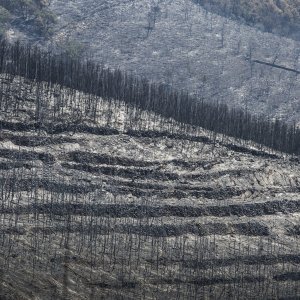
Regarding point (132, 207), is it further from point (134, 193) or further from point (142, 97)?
point (142, 97)

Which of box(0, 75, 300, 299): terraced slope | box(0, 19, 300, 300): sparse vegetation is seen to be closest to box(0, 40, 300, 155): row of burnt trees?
box(0, 19, 300, 300): sparse vegetation

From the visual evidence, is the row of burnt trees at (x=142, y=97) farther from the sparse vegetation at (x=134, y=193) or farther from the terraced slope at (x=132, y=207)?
the terraced slope at (x=132, y=207)

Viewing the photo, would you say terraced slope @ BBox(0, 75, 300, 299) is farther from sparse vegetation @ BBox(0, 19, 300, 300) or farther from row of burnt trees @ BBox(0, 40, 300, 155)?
row of burnt trees @ BBox(0, 40, 300, 155)

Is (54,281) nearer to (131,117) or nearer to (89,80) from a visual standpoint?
(131,117)

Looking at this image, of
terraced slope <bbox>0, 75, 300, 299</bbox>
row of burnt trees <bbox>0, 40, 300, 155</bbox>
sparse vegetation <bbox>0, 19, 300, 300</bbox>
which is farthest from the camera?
row of burnt trees <bbox>0, 40, 300, 155</bbox>

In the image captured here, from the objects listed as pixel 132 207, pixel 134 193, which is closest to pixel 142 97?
pixel 134 193

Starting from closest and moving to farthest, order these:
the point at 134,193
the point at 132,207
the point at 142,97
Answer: the point at 132,207 → the point at 134,193 → the point at 142,97
